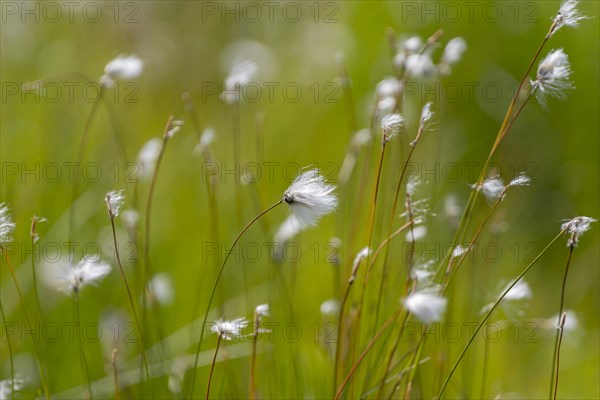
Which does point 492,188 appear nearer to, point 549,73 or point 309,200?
point 549,73

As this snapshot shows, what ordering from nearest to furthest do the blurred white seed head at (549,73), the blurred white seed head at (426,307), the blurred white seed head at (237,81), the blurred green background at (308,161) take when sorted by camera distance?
the blurred white seed head at (426,307) → the blurred white seed head at (549,73) → the blurred white seed head at (237,81) → the blurred green background at (308,161)

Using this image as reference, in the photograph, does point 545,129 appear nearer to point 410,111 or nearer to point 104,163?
point 410,111

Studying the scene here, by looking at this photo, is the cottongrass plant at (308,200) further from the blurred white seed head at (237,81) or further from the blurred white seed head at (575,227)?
the blurred white seed head at (237,81)

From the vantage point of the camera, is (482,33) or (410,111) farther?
(482,33)

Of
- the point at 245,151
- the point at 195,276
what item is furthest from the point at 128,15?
the point at 195,276

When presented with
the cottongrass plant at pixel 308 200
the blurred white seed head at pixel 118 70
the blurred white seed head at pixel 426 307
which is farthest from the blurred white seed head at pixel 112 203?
the blurred white seed head at pixel 426 307

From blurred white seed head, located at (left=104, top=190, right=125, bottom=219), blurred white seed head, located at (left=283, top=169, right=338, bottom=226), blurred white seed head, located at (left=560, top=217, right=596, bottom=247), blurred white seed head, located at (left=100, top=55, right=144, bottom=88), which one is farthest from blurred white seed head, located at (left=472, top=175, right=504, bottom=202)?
blurred white seed head, located at (left=100, top=55, right=144, bottom=88)
